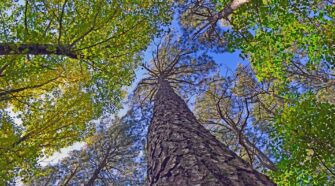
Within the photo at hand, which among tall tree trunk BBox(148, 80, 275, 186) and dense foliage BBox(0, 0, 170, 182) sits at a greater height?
dense foliage BBox(0, 0, 170, 182)

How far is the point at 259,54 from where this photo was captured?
20.7ft

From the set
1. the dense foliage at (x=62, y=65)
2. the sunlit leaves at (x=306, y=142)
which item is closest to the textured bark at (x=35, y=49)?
the dense foliage at (x=62, y=65)

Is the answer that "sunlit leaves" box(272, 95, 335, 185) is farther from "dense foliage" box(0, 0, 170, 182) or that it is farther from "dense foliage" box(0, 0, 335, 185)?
"dense foliage" box(0, 0, 170, 182)

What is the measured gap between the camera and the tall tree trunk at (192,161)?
2.55 metres

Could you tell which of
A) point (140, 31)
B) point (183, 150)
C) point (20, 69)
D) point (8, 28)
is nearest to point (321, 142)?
point (183, 150)

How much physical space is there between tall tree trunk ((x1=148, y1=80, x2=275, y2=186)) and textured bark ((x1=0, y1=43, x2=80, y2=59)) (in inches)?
98.7

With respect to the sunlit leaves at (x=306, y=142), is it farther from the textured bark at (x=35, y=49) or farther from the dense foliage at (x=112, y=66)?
the textured bark at (x=35, y=49)

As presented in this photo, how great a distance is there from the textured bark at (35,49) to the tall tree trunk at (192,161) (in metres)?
→ 2.51

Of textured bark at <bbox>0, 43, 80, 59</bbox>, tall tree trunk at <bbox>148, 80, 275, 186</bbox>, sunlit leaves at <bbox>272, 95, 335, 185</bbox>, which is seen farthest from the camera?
textured bark at <bbox>0, 43, 80, 59</bbox>

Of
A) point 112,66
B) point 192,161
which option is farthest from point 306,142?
point 112,66

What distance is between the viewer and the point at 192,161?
3.01 m

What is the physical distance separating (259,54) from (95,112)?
15.0 feet

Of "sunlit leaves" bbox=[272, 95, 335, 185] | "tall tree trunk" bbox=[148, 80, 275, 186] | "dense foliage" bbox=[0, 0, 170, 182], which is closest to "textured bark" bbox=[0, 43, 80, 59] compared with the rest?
"dense foliage" bbox=[0, 0, 170, 182]

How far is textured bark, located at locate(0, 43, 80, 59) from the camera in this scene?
17.7 feet
